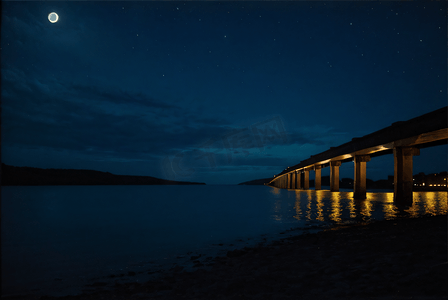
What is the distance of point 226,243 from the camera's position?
13617 mm

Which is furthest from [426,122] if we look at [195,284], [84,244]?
[84,244]

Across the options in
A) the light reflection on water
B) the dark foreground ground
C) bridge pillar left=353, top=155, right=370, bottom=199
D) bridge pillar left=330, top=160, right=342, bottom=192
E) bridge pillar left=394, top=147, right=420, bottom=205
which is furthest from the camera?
bridge pillar left=330, top=160, right=342, bottom=192

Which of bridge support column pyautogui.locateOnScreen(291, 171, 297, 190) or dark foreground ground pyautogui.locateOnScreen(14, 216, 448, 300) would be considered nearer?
dark foreground ground pyautogui.locateOnScreen(14, 216, 448, 300)

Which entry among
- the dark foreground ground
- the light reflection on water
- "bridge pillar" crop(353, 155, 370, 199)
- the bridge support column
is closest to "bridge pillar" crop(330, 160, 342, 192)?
"bridge pillar" crop(353, 155, 370, 199)

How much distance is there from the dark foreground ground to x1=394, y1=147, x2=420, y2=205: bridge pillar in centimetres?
2112

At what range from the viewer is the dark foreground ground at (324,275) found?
17.7 feet

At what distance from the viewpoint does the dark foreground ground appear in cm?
540

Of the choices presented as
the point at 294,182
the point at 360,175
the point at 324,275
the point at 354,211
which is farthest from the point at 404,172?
the point at 294,182

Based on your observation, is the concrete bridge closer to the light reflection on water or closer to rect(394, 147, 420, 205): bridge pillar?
rect(394, 147, 420, 205): bridge pillar

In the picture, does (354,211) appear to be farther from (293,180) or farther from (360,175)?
(293,180)

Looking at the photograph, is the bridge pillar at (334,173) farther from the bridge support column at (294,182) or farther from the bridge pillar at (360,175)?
the bridge support column at (294,182)

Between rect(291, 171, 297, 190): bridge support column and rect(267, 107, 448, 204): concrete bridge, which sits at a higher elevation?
rect(267, 107, 448, 204): concrete bridge

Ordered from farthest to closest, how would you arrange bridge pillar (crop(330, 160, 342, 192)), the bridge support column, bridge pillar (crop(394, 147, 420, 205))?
the bridge support column, bridge pillar (crop(330, 160, 342, 192)), bridge pillar (crop(394, 147, 420, 205))

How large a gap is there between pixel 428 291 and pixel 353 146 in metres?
38.2
